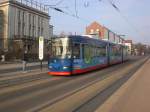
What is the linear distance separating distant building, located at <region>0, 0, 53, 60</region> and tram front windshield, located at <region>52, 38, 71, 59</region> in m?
33.5

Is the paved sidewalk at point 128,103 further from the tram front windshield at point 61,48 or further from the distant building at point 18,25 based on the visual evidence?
the distant building at point 18,25

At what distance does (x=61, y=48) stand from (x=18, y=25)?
43.4m

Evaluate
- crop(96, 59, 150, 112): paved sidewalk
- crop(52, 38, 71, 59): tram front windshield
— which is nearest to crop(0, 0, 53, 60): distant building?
crop(52, 38, 71, 59): tram front windshield

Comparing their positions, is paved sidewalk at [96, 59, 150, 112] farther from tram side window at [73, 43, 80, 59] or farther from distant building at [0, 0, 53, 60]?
distant building at [0, 0, 53, 60]

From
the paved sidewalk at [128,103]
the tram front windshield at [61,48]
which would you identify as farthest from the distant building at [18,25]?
the paved sidewalk at [128,103]

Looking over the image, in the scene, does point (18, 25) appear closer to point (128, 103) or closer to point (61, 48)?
point (61, 48)

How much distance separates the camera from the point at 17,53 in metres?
54.9

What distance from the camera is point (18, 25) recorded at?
64.6 m

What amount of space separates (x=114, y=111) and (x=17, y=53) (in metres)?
46.8

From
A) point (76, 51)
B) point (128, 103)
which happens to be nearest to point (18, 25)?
point (76, 51)

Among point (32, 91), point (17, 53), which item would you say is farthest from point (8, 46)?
point (32, 91)

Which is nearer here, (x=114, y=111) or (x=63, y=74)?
(x=114, y=111)

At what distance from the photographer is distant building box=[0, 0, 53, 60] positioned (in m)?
59.8

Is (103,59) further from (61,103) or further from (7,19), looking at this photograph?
(7,19)
